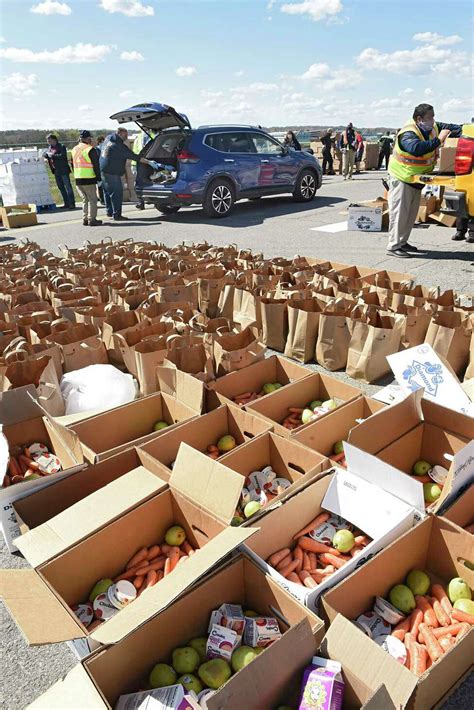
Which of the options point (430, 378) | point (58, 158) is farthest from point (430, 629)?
point (58, 158)

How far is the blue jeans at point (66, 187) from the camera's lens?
13.8m

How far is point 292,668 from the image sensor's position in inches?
65.3

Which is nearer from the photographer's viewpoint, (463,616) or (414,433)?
(463,616)

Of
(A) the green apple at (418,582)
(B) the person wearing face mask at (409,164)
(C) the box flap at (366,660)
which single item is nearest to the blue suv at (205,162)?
(B) the person wearing face mask at (409,164)

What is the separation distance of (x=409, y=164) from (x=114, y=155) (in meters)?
6.49

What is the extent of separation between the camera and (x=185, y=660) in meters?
1.88

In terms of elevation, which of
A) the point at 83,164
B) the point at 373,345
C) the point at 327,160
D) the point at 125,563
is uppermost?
the point at 83,164

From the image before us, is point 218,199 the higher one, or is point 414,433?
point 218,199

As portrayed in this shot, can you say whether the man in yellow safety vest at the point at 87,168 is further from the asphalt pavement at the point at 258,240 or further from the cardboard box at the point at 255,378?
the cardboard box at the point at 255,378

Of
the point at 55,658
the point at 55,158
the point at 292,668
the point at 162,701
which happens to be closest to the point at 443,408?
the point at 292,668

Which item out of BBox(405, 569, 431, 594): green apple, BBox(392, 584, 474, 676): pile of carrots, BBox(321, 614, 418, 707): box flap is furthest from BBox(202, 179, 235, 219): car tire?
BBox(321, 614, 418, 707): box flap

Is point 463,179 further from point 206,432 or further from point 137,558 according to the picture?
point 137,558

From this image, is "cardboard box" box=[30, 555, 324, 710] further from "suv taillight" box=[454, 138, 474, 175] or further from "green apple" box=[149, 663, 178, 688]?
"suv taillight" box=[454, 138, 474, 175]

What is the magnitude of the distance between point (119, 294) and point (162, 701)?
11.7 feet
